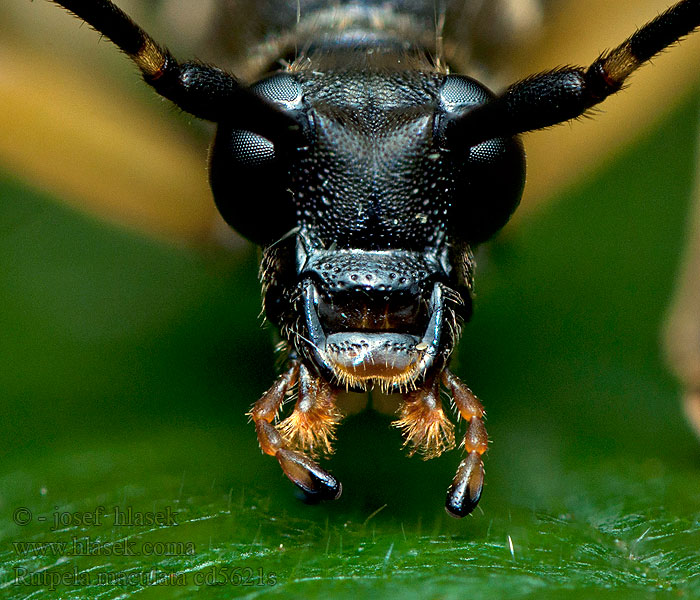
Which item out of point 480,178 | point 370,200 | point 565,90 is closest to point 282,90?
point 370,200

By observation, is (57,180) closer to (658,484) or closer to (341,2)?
(341,2)

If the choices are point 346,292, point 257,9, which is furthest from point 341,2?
point 346,292

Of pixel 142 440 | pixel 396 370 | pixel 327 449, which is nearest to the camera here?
pixel 396 370

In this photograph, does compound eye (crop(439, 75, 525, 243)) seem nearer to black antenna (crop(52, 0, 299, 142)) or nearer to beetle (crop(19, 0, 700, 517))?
beetle (crop(19, 0, 700, 517))

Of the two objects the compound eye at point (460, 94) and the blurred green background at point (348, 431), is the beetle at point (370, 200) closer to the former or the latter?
the compound eye at point (460, 94)

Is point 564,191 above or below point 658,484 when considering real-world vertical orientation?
above

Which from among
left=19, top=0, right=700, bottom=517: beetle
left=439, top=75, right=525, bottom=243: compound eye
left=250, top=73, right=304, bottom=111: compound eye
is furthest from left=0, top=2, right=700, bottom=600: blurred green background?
left=250, top=73, right=304, bottom=111: compound eye
